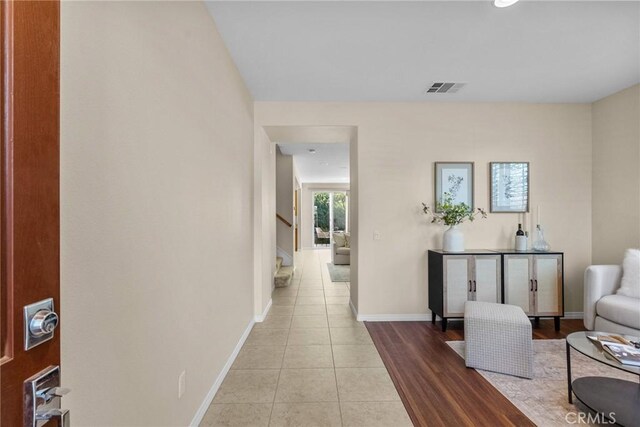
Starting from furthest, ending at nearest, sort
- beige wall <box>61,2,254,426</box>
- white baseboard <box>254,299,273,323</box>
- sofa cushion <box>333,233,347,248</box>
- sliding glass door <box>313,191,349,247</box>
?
sliding glass door <box>313,191,349,247</box> < sofa cushion <box>333,233,347,248</box> < white baseboard <box>254,299,273,323</box> < beige wall <box>61,2,254,426</box>

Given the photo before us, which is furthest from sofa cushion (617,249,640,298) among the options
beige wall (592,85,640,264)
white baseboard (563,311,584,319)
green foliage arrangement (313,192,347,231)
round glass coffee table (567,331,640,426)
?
green foliage arrangement (313,192,347,231)

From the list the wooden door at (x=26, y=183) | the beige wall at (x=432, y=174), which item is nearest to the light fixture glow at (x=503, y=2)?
the beige wall at (x=432, y=174)

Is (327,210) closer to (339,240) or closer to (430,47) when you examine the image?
(339,240)

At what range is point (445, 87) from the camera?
325 centimetres

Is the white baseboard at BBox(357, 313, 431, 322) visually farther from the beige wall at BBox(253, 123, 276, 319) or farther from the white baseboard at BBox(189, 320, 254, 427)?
the white baseboard at BBox(189, 320, 254, 427)

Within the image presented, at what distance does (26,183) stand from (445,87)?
358 centimetres

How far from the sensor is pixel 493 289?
3303mm

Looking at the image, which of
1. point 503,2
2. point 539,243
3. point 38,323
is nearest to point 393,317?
point 539,243

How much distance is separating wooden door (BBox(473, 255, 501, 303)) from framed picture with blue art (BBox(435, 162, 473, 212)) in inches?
28.2

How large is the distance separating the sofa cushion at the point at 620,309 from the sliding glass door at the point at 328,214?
8.68 m

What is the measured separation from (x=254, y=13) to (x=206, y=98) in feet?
2.27

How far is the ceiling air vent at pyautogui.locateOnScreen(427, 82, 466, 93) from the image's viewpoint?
125 inches

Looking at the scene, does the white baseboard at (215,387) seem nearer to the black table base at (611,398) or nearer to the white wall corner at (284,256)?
the black table base at (611,398)

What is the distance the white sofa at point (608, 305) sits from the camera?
261 centimetres
